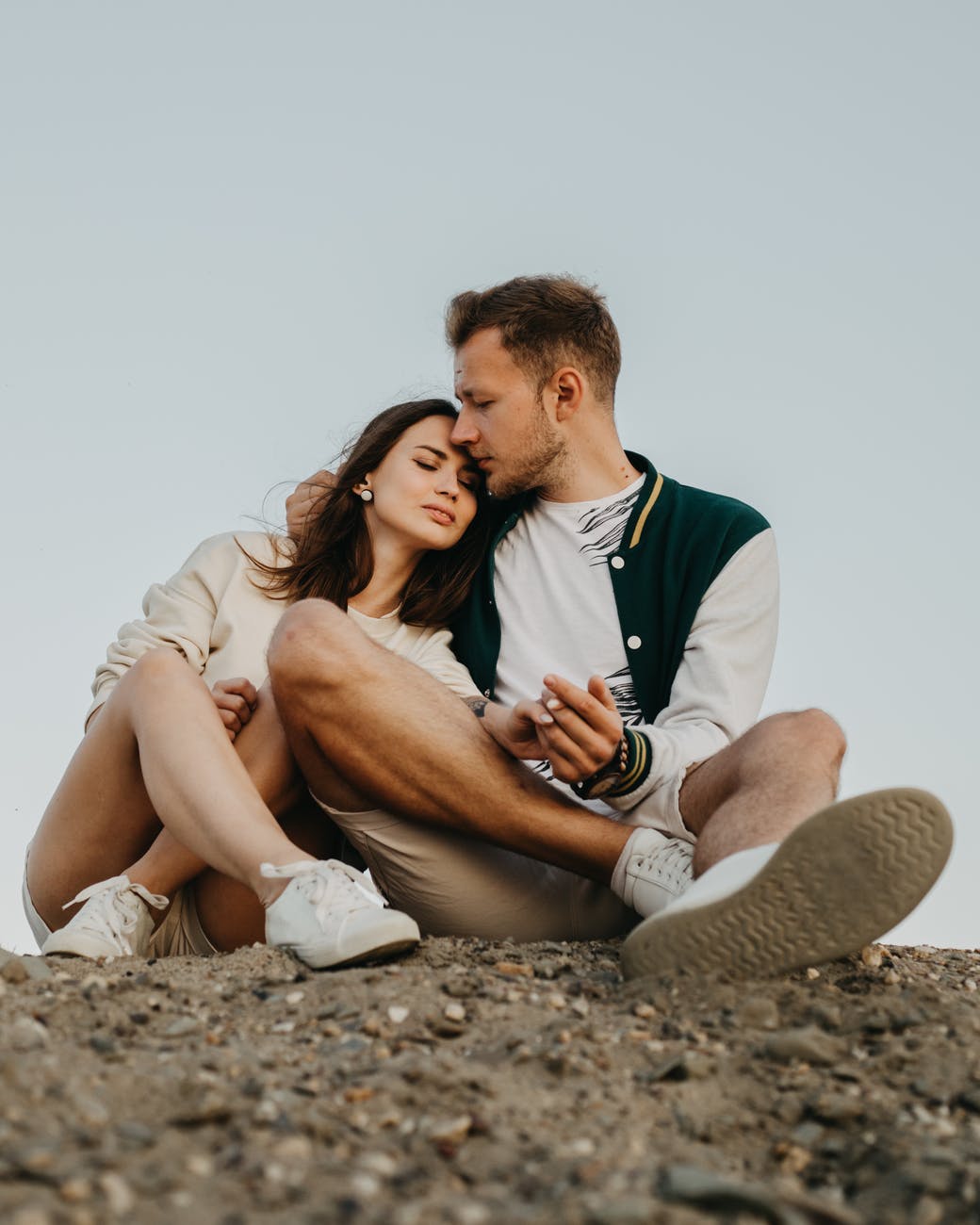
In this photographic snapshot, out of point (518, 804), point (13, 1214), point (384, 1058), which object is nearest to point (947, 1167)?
point (384, 1058)

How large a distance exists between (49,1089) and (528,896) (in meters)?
1.90

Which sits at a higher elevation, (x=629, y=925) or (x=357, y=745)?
(x=357, y=745)

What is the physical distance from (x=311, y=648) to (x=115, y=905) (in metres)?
0.90

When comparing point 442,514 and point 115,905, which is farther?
point 442,514

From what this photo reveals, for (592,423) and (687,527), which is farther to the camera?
(592,423)

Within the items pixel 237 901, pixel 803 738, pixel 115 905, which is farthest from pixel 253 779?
pixel 803 738

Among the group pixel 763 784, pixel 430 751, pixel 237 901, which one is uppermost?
pixel 763 784

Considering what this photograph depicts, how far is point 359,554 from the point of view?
14.4 feet

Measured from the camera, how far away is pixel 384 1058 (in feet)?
6.88

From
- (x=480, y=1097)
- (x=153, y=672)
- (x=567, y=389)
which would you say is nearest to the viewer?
(x=480, y=1097)

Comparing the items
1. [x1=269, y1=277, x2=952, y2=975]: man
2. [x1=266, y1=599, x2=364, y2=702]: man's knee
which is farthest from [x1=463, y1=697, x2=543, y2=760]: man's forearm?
[x1=266, y1=599, x2=364, y2=702]: man's knee

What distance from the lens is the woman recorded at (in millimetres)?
2924

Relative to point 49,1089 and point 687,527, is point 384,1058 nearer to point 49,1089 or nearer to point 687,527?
point 49,1089

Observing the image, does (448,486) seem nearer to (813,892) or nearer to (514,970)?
(514,970)
